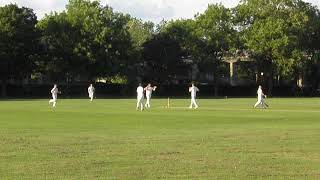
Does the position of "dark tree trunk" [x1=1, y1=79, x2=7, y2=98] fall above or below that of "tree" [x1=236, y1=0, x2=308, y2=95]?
below

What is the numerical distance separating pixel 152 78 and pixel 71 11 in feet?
54.8

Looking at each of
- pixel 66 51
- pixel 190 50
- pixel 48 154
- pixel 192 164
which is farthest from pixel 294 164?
pixel 190 50

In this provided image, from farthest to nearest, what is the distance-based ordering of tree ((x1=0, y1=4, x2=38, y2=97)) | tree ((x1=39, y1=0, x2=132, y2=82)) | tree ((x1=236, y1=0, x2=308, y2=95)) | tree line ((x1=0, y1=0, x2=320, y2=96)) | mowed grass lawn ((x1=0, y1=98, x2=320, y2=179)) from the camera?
tree ((x1=236, y1=0, x2=308, y2=95)) < tree ((x1=39, y1=0, x2=132, y2=82)) < tree line ((x1=0, y1=0, x2=320, y2=96)) < tree ((x1=0, y1=4, x2=38, y2=97)) < mowed grass lawn ((x1=0, y1=98, x2=320, y2=179))

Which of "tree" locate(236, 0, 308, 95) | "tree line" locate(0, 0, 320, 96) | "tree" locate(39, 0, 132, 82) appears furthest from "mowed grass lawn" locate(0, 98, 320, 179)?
"tree" locate(236, 0, 308, 95)

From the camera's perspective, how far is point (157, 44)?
10481 cm

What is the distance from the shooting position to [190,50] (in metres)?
103

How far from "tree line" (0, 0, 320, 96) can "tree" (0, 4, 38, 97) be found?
129 millimetres

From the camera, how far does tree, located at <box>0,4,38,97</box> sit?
284 feet

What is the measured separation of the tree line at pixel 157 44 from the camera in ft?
296

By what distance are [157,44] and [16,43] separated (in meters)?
25.0

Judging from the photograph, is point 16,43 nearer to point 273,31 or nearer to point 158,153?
point 273,31

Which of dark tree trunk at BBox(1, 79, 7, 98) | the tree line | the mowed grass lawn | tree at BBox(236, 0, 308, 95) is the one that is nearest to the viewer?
the mowed grass lawn

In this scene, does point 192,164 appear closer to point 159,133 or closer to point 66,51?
point 159,133

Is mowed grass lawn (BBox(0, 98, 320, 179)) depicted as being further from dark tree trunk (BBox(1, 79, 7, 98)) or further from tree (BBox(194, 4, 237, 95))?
tree (BBox(194, 4, 237, 95))
